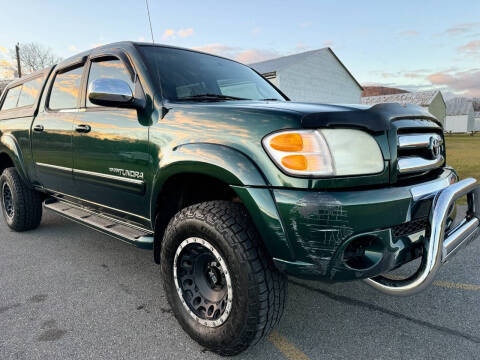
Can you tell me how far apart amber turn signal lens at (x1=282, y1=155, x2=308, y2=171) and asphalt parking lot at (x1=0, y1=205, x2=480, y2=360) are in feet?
3.48

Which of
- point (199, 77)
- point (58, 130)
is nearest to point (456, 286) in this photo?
point (199, 77)

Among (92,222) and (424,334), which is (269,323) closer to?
(424,334)

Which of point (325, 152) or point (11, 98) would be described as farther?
point (11, 98)

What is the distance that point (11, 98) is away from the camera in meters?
4.65

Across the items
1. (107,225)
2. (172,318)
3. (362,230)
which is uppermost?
(362,230)

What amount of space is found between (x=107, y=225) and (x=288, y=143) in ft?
5.63

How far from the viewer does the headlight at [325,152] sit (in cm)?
165

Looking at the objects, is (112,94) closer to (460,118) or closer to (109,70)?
(109,70)

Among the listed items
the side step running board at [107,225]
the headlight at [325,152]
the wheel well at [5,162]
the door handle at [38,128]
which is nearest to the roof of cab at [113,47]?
the door handle at [38,128]

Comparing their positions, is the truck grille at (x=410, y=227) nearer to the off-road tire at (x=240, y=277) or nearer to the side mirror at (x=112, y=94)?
the off-road tire at (x=240, y=277)

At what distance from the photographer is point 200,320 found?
2.01 meters

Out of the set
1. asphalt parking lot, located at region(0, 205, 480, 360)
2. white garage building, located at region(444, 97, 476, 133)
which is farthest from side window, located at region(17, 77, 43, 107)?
white garage building, located at region(444, 97, 476, 133)

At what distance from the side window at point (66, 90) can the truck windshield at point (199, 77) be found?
2.88 ft

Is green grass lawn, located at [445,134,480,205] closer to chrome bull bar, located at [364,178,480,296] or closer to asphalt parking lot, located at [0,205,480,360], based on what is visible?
asphalt parking lot, located at [0,205,480,360]
